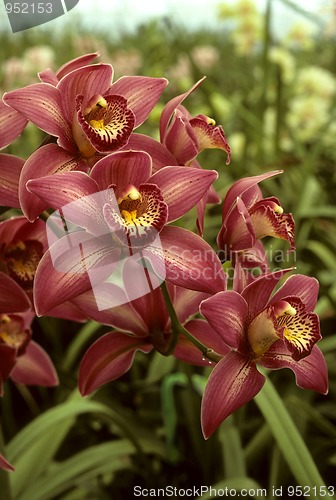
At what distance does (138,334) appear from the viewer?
553 mm

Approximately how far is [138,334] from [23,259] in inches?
4.4

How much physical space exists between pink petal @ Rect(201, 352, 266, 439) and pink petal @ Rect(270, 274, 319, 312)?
51mm

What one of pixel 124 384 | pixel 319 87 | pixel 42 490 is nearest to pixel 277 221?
pixel 42 490

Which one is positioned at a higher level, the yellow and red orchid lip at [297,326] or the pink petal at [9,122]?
the pink petal at [9,122]

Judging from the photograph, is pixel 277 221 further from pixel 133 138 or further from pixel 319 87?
pixel 319 87

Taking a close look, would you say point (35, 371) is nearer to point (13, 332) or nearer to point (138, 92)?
point (13, 332)

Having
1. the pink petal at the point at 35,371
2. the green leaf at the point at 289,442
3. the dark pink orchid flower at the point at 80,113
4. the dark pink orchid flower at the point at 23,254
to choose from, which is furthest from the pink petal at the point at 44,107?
the green leaf at the point at 289,442

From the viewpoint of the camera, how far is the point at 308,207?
1.28 metres

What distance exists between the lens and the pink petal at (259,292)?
0.47 metres

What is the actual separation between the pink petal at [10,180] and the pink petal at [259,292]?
17cm

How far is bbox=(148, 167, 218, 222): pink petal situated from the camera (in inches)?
17.7

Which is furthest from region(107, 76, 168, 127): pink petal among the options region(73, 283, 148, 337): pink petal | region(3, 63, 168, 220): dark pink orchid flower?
region(73, 283, 148, 337): pink petal

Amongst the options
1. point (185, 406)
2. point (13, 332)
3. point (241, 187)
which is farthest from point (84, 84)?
point (185, 406)

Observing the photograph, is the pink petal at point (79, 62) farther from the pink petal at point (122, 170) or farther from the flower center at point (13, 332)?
the flower center at point (13, 332)
